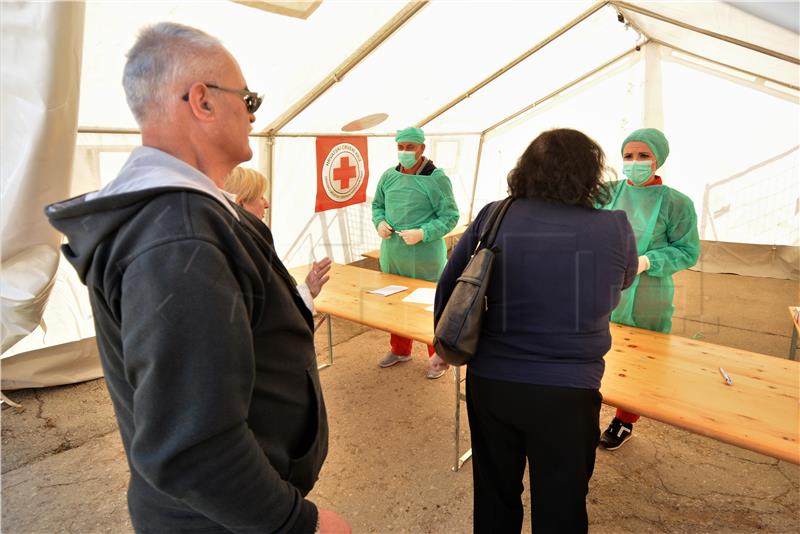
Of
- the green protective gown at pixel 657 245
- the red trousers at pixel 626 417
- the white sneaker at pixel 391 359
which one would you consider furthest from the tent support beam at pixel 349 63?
the red trousers at pixel 626 417

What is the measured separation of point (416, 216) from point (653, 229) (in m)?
1.48

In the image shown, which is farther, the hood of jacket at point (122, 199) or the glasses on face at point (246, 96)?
the glasses on face at point (246, 96)

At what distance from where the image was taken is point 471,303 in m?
1.26

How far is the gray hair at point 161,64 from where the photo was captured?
0.70 metres

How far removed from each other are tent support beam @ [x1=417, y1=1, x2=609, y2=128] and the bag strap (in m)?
2.96

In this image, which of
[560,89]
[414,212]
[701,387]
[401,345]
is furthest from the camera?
[560,89]

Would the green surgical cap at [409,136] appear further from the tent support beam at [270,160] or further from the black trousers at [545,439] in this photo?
the black trousers at [545,439]

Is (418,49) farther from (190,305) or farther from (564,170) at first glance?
(190,305)

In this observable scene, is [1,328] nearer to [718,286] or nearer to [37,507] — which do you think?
[37,507]

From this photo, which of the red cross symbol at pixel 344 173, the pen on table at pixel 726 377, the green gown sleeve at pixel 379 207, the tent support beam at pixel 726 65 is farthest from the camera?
the red cross symbol at pixel 344 173

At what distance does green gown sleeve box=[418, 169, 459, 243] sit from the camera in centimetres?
310

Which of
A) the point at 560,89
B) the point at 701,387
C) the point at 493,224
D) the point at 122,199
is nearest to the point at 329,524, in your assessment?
the point at 122,199

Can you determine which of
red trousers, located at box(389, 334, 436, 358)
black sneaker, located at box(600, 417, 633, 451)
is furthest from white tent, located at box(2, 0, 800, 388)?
black sneaker, located at box(600, 417, 633, 451)

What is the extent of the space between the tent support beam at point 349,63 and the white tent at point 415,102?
0.03 feet
